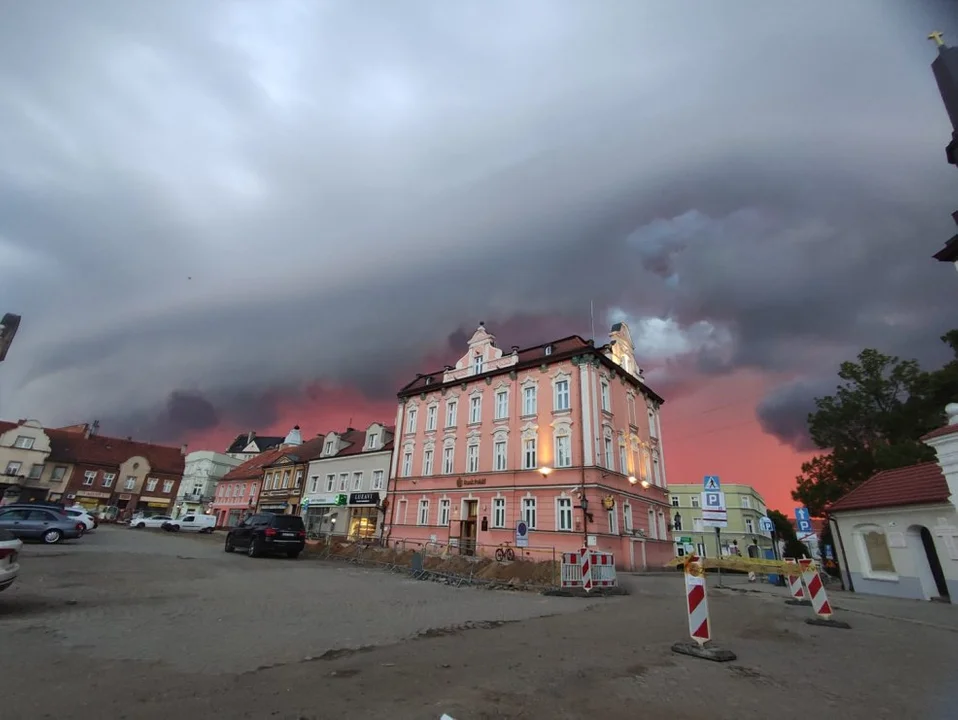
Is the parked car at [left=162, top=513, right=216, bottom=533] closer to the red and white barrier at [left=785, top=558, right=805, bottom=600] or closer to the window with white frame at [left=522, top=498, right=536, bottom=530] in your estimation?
the window with white frame at [left=522, top=498, right=536, bottom=530]

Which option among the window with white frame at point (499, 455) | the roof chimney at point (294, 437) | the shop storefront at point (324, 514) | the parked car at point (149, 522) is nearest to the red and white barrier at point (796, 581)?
the window with white frame at point (499, 455)

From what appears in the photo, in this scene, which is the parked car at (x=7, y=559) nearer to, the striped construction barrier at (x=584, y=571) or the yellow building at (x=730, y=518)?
the striped construction barrier at (x=584, y=571)

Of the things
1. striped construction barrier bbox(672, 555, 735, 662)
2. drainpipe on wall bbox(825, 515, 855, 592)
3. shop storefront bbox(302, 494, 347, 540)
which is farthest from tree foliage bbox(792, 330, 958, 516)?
shop storefront bbox(302, 494, 347, 540)

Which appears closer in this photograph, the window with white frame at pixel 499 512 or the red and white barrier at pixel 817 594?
the red and white barrier at pixel 817 594

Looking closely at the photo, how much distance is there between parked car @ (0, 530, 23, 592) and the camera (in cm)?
738

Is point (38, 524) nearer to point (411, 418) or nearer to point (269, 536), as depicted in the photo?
point (269, 536)

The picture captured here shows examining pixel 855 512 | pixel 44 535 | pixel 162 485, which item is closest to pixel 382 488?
pixel 44 535

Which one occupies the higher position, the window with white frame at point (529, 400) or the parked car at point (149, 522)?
the window with white frame at point (529, 400)

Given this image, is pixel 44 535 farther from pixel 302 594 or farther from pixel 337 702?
pixel 337 702

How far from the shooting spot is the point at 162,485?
206 feet

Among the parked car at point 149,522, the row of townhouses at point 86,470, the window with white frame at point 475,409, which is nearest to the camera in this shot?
the window with white frame at point 475,409

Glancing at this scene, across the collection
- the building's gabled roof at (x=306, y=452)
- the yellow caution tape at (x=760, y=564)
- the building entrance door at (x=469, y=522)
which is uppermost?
the building's gabled roof at (x=306, y=452)

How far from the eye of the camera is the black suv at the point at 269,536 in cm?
2163

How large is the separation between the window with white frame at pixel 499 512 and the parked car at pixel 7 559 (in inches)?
910
